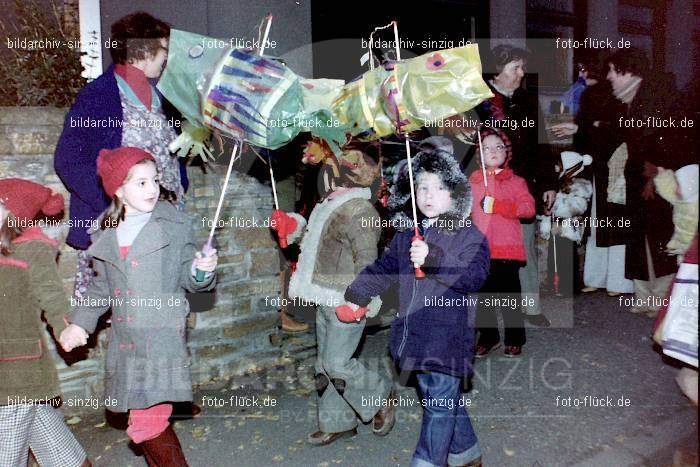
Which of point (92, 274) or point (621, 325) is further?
point (621, 325)

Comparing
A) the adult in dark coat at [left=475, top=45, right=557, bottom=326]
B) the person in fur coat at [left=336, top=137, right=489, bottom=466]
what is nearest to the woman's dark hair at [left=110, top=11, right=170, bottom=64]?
the person in fur coat at [left=336, top=137, right=489, bottom=466]

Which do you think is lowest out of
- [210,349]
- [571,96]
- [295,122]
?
[210,349]

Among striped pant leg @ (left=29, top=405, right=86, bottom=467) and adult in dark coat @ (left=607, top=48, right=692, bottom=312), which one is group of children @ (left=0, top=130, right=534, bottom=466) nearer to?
striped pant leg @ (left=29, top=405, right=86, bottom=467)

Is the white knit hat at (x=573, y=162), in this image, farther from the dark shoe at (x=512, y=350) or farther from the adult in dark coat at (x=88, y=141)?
the adult in dark coat at (x=88, y=141)

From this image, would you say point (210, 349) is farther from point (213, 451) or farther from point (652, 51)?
point (652, 51)

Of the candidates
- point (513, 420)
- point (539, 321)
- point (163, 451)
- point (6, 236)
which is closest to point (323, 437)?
point (163, 451)

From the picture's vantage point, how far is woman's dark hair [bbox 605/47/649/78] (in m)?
6.11

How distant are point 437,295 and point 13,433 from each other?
2.29 m

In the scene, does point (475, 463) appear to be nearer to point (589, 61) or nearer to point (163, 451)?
point (163, 451)

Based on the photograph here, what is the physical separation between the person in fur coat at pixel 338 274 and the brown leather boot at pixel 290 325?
2.01m

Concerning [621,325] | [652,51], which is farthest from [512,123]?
[652,51]

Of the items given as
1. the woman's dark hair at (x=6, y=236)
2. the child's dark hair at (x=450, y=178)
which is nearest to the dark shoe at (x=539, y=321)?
the child's dark hair at (x=450, y=178)

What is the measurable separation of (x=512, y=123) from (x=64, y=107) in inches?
141

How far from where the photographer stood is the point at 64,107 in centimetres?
427
